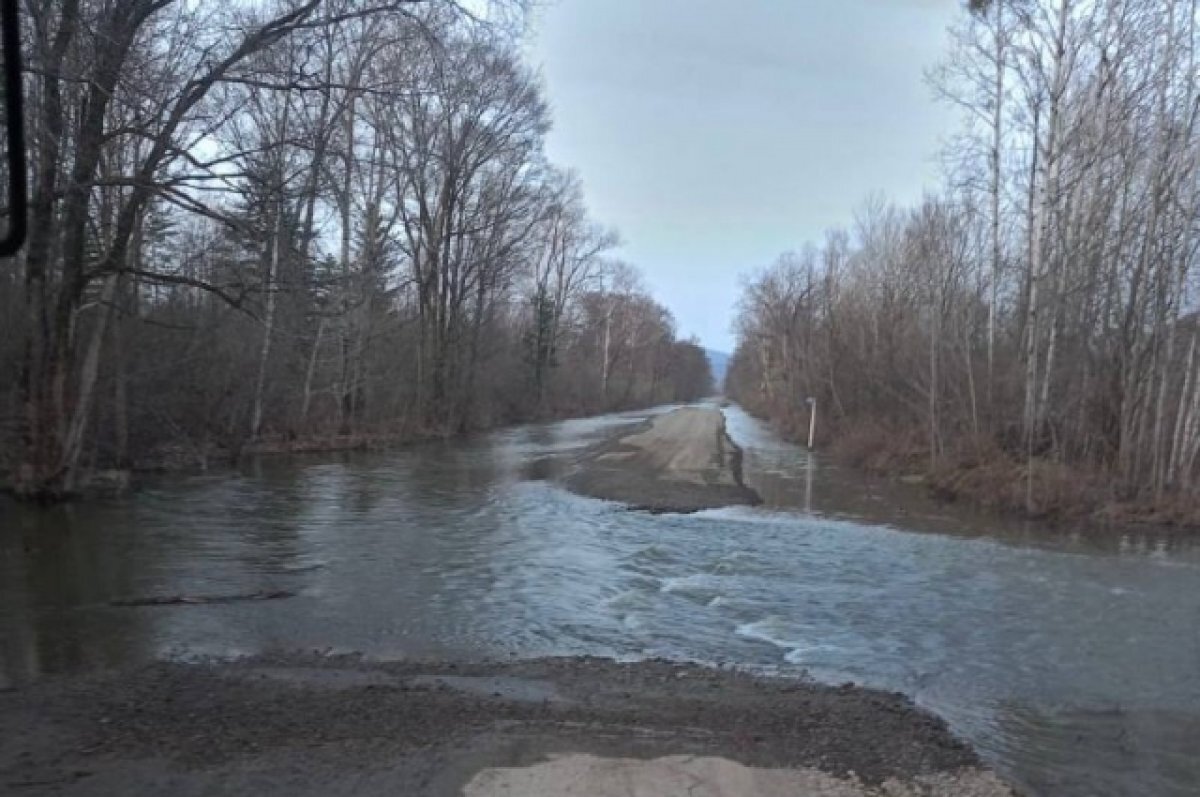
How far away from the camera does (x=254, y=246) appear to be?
62.8 ft

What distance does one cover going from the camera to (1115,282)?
22.1 m

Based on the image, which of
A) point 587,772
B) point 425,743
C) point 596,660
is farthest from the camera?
point 596,660

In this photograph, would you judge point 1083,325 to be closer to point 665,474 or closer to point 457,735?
point 665,474

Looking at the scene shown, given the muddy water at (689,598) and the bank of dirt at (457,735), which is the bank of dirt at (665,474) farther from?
the bank of dirt at (457,735)

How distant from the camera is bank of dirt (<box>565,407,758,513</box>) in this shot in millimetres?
20594

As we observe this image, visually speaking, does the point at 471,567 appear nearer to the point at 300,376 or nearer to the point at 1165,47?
the point at 1165,47

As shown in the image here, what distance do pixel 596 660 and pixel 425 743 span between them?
2.90 metres

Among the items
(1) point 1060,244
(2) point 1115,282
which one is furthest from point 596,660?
(1) point 1060,244

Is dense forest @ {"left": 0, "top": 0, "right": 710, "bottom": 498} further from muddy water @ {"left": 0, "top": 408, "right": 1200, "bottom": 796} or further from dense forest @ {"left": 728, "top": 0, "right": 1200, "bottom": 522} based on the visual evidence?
dense forest @ {"left": 728, "top": 0, "right": 1200, "bottom": 522}

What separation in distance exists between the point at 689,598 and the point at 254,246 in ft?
39.5

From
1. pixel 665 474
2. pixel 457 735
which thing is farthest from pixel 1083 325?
pixel 457 735

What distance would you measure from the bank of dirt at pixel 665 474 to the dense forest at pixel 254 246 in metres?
7.66

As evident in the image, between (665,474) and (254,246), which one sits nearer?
(254,246)

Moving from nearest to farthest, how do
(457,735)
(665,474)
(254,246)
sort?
(457,735) < (254,246) < (665,474)
